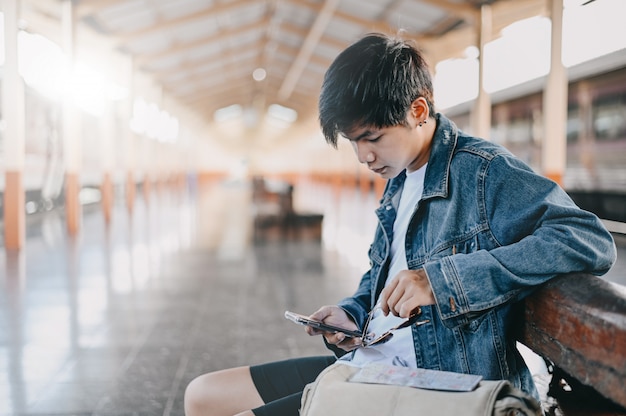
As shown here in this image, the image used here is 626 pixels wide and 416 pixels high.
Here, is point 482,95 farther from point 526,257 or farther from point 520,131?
point 526,257

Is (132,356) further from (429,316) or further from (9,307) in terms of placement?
(429,316)

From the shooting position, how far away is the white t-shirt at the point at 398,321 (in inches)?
48.9

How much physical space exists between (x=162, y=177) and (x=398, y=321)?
73.7ft

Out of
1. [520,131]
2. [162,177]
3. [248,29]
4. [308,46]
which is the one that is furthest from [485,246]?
[162,177]

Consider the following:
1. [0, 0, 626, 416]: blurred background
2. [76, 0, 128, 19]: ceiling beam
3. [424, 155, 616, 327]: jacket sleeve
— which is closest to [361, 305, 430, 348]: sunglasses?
[424, 155, 616, 327]: jacket sleeve

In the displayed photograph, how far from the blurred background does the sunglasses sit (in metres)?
0.46

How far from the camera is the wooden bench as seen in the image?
818mm

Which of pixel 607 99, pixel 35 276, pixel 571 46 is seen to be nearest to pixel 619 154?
pixel 607 99

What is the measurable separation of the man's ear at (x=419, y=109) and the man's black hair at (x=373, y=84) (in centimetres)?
1

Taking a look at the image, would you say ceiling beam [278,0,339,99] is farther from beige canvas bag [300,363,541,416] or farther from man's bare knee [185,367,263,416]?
beige canvas bag [300,363,541,416]

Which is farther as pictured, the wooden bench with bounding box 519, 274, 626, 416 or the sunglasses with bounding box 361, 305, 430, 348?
the sunglasses with bounding box 361, 305, 430, 348

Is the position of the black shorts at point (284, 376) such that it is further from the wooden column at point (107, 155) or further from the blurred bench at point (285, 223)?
the wooden column at point (107, 155)

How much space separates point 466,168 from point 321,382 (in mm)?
500

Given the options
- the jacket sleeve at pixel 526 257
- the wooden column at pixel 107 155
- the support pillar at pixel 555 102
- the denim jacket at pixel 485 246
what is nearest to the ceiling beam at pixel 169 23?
the wooden column at pixel 107 155
